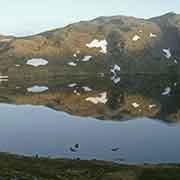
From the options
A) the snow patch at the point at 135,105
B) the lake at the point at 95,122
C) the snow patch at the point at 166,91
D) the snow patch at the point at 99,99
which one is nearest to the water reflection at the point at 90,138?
the lake at the point at 95,122

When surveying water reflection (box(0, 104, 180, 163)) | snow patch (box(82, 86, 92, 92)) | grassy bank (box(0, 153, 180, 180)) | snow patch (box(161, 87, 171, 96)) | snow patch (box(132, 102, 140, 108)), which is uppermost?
grassy bank (box(0, 153, 180, 180))

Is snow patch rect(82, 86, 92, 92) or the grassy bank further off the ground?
the grassy bank

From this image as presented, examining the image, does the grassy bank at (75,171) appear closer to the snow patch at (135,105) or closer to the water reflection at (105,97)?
the water reflection at (105,97)

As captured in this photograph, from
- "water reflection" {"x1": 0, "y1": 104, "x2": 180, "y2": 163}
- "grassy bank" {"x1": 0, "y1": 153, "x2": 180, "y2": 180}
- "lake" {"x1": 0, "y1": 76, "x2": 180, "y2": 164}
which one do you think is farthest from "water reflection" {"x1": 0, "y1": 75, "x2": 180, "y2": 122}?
"grassy bank" {"x1": 0, "y1": 153, "x2": 180, "y2": 180}

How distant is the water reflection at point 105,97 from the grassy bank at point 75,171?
51288 mm

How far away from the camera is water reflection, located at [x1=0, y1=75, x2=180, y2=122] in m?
114

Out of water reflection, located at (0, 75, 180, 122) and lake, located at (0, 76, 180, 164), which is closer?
lake, located at (0, 76, 180, 164)

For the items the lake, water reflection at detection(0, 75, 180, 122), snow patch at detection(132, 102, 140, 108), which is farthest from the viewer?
snow patch at detection(132, 102, 140, 108)

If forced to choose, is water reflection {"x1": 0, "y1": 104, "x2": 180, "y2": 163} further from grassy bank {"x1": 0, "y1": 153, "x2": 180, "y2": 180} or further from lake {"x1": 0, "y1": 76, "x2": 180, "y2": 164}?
grassy bank {"x1": 0, "y1": 153, "x2": 180, "y2": 180}

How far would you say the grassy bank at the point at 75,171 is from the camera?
45.0 m

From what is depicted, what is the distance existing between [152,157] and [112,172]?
753 inches

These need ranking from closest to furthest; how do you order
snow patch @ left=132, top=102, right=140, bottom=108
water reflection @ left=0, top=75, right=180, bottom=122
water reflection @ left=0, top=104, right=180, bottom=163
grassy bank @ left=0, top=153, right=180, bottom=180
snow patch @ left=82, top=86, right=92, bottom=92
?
grassy bank @ left=0, top=153, right=180, bottom=180 → water reflection @ left=0, top=104, right=180, bottom=163 → water reflection @ left=0, top=75, right=180, bottom=122 → snow patch @ left=132, top=102, right=140, bottom=108 → snow patch @ left=82, top=86, right=92, bottom=92

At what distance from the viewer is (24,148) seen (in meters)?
72.1

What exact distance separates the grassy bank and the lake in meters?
12.5
